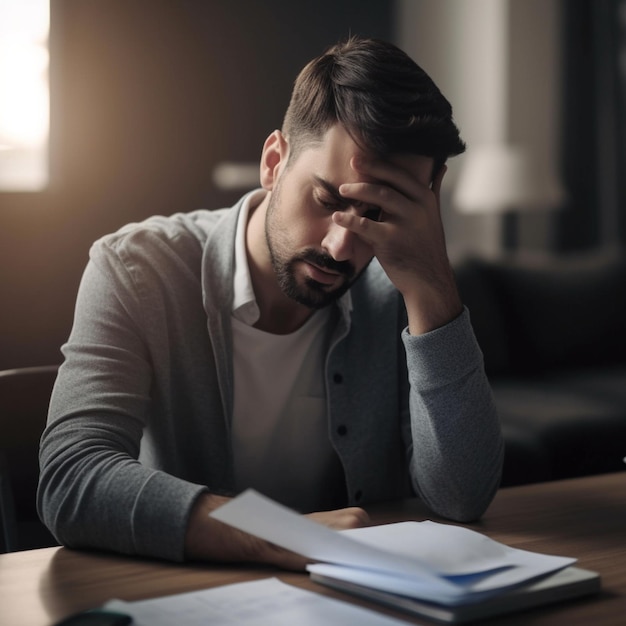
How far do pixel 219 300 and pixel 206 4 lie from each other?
2.12 meters

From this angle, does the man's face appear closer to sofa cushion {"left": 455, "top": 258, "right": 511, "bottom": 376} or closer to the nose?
the nose

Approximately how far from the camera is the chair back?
128 cm

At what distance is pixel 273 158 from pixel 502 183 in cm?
287

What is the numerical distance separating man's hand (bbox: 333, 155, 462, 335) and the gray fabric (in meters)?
0.04

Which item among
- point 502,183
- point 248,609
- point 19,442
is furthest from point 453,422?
point 502,183

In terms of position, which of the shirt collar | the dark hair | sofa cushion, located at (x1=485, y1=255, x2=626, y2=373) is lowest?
sofa cushion, located at (x1=485, y1=255, x2=626, y2=373)

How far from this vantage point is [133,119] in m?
3.02

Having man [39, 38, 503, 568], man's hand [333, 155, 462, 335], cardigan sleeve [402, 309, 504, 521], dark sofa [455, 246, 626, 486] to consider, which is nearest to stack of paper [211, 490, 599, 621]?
man [39, 38, 503, 568]

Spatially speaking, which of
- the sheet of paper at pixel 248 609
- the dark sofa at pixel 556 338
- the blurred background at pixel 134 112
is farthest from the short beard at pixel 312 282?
the blurred background at pixel 134 112

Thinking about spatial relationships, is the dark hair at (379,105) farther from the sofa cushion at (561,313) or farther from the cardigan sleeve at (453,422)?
the sofa cushion at (561,313)

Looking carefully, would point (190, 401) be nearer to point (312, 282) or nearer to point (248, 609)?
point (312, 282)

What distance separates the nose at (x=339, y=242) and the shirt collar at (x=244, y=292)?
0.14m

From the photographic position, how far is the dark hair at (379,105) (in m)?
1.18

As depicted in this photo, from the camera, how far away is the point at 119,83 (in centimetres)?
299
